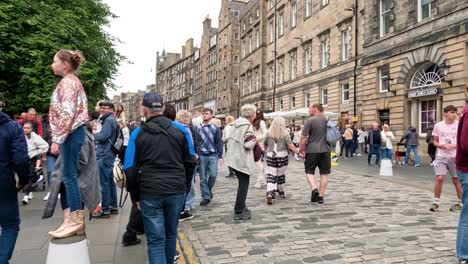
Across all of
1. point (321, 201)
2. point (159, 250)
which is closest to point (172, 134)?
point (159, 250)

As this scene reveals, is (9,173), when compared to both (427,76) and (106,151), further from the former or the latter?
(427,76)

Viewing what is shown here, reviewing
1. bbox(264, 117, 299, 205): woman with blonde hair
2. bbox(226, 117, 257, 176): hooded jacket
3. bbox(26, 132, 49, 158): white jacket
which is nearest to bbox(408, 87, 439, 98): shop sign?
bbox(264, 117, 299, 205): woman with blonde hair

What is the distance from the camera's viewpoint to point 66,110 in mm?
3895

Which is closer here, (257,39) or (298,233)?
(298,233)

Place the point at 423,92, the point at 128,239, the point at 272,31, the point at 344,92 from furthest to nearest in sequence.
Result: the point at 272,31 → the point at 344,92 → the point at 423,92 → the point at 128,239

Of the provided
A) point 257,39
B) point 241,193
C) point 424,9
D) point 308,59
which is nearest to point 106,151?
point 241,193

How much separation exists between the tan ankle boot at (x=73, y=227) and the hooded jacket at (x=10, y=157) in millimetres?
569

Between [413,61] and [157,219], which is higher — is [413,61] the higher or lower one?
the higher one

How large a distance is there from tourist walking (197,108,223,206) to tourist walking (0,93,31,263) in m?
4.17

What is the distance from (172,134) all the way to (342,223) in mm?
3644

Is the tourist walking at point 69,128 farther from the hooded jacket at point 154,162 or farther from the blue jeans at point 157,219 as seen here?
the blue jeans at point 157,219

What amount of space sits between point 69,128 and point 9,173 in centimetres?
69

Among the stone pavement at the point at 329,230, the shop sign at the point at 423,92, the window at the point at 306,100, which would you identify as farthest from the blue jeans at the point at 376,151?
the window at the point at 306,100

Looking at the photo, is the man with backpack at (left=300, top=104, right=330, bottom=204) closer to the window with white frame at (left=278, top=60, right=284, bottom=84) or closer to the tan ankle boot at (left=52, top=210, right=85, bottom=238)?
the tan ankle boot at (left=52, top=210, right=85, bottom=238)
